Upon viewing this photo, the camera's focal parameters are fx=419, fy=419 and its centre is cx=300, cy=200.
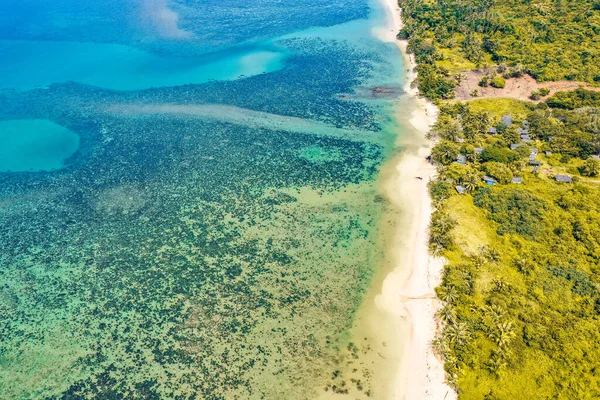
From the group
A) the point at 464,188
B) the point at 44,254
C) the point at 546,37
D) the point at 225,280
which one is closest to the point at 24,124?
the point at 44,254

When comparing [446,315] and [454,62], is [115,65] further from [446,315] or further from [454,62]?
[446,315]

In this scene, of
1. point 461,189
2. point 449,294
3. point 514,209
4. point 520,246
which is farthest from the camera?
point 461,189

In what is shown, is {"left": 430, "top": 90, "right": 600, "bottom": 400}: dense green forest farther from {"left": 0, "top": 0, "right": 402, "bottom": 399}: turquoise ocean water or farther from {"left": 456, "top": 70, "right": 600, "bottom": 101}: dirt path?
{"left": 0, "top": 0, "right": 402, "bottom": 399}: turquoise ocean water

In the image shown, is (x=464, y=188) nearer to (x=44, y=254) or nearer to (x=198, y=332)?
(x=198, y=332)

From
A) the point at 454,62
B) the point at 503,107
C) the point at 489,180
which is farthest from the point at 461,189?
the point at 454,62

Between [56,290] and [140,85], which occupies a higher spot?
[140,85]

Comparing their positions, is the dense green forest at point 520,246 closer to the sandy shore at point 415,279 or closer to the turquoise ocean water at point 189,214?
the sandy shore at point 415,279

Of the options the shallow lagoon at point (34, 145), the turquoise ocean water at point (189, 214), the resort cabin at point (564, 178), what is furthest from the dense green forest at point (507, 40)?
the shallow lagoon at point (34, 145)
